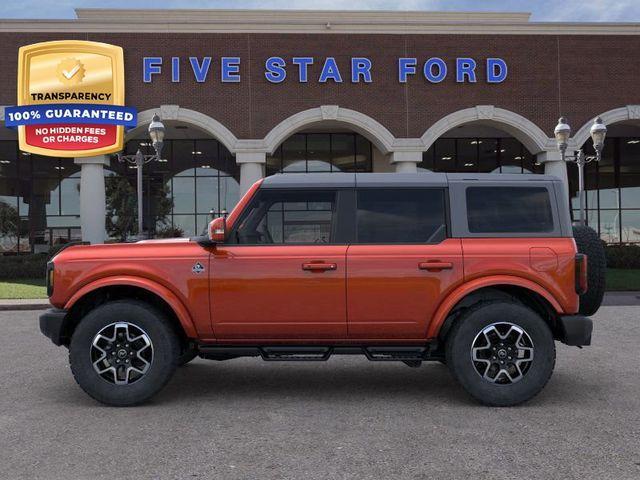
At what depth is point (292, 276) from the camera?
5.32 meters

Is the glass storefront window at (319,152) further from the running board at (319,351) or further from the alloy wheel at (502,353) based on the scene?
the alloy wheel at (502,353)

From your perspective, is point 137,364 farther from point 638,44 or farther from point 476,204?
point 638,44

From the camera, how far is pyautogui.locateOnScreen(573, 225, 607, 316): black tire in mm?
5634

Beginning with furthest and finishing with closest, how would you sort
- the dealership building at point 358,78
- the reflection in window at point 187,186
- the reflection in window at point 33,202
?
1. the reflection in window at point 33,202
2. the reflection in window at point 187,186
3. the dealership building at point 358,78

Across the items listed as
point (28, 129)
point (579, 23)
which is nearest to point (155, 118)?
point (28, 129)

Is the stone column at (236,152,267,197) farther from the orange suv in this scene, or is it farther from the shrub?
the orange suv

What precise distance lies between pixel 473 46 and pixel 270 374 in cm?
2063

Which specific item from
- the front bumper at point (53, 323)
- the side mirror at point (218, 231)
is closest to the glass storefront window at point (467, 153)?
the side mirror at point (218, 231)

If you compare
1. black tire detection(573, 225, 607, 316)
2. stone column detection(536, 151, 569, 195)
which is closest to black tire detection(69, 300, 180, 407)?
black tire detection(573, 225, 607, 316)

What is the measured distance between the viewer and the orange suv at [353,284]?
528cm

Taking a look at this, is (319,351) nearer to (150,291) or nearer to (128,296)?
(150,291)

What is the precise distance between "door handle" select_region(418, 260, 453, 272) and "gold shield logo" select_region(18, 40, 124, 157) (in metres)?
19.7

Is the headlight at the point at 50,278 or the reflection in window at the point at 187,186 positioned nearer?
the headlight at the point at 50,278

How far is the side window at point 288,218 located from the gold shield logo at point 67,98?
18810 millimetres
